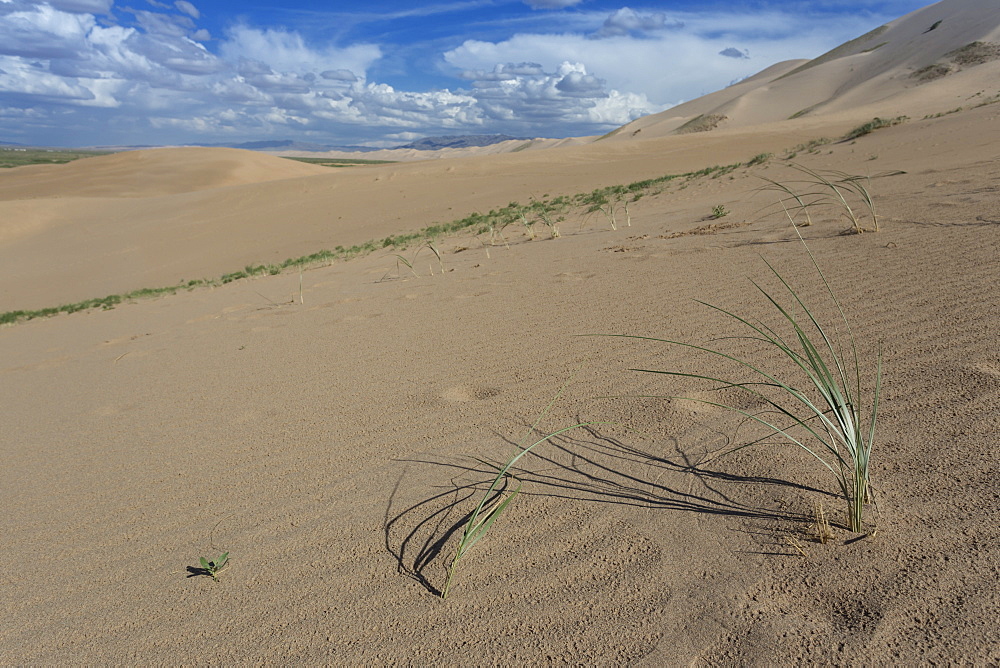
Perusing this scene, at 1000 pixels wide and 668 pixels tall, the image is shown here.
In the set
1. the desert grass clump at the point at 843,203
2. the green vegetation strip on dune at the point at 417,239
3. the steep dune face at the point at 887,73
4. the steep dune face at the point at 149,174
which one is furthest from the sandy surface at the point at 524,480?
the steep dune face at the point at 149,174

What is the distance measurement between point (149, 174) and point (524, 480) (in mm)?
46445

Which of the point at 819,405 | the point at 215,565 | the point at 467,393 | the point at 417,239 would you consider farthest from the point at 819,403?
the point at 417,239

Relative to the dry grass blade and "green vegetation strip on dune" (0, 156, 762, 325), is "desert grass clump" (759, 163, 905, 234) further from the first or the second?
"green vegetation strip on dune" (0, 156, 762, 325)

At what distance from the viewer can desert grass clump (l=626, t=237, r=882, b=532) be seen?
154 cm

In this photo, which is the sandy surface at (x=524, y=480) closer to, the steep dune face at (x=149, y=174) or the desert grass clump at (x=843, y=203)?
the desert grass clump at (x=843, y=203)

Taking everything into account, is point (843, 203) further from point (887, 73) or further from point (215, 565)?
point (887, 73)

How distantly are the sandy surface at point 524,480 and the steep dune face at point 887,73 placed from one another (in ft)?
95.3

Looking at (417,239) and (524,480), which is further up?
(524,480)

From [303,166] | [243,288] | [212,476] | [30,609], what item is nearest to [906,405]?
[212,476]

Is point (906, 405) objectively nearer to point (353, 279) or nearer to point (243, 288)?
point (353, 279)

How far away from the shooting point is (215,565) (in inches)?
70.1

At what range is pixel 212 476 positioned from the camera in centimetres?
242

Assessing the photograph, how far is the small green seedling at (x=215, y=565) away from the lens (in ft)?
5.76

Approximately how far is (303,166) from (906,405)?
5015 centimetres
